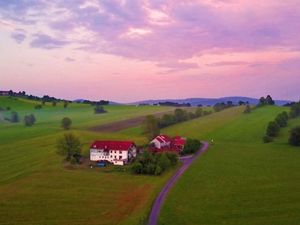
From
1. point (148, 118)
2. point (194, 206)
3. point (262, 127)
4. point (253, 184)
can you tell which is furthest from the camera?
point (262, 127)

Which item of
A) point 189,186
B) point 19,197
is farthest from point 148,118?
point 19,197

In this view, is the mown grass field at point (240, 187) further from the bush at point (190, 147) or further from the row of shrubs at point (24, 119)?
the row of shrubs at point (24, 119)

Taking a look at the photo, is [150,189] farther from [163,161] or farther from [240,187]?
[163,161]

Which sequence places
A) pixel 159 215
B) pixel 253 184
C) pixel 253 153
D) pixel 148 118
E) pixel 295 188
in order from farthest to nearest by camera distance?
pixel 148 118
pixel 253 153
pixel 253 184
pixel 295 188
pixel 159 215

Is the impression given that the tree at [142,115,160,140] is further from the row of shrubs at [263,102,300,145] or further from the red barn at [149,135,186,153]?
the row of shrubs at [263,102,300,145]

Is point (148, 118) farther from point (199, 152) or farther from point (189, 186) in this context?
point (189, 186)

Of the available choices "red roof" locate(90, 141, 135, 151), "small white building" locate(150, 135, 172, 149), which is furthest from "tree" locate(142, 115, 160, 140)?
"red roof" locate(90, 141, 135, 151)

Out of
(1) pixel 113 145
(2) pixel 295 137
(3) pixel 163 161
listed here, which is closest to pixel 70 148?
(1) pixel 113 145
